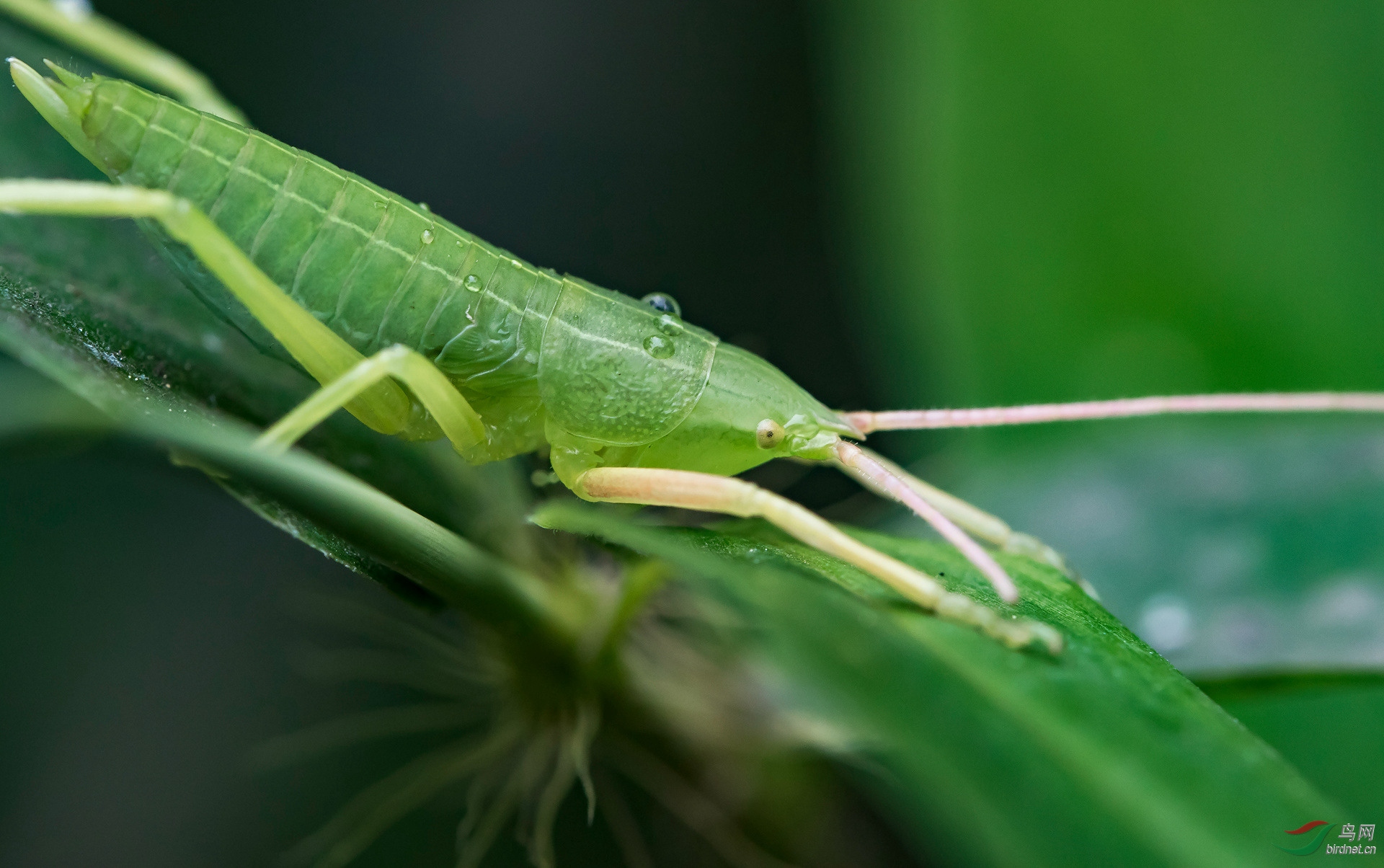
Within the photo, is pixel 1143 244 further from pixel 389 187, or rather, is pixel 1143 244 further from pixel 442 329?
pixel 389 187

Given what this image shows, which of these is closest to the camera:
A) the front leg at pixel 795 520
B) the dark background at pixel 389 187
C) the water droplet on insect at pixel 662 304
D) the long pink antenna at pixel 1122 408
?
the front leg at pixel 795 520

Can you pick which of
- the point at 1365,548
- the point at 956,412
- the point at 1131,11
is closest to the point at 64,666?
the point at 956,412

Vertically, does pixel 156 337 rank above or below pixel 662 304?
below

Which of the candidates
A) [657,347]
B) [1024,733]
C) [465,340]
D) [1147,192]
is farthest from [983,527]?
[1147,192]

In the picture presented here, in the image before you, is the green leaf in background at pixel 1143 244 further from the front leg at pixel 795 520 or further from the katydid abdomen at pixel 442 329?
the front leg at pixel 795 520

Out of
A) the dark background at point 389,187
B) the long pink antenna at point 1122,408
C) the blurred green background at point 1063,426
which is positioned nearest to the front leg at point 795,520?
the long pink antenna at point 1122,408

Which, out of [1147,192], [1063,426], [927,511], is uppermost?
[1147,192]
